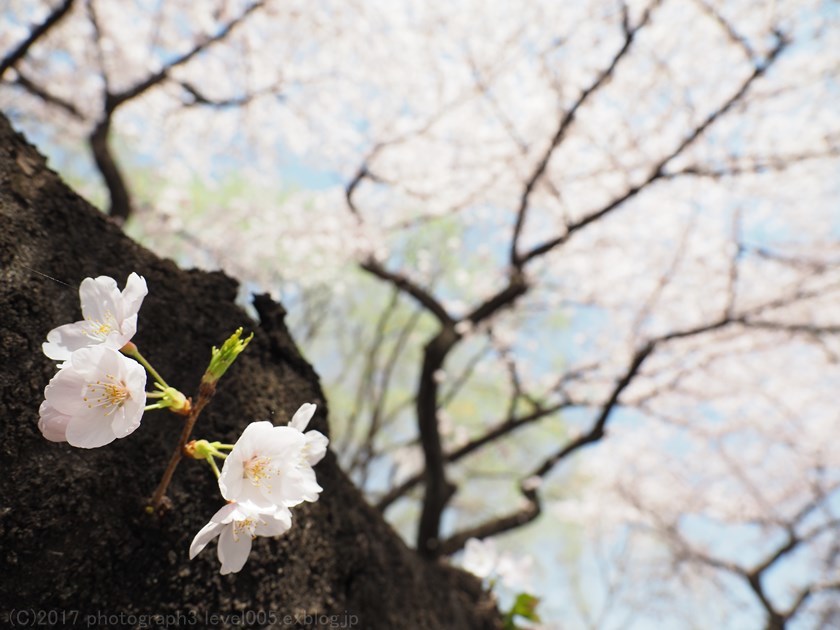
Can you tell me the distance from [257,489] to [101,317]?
39 cm

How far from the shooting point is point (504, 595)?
3.01 m

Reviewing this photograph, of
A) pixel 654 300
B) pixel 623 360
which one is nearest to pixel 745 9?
pixel 654 300

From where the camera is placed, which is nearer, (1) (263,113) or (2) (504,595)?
(2) (504,595)

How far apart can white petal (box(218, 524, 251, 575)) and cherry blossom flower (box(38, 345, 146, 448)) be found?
0.23 meters

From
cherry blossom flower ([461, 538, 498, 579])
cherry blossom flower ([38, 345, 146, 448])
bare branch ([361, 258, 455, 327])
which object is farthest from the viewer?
bare branch ([361, 258, 455, 327])

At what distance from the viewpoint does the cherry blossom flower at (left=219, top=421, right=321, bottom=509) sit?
2.76 feet

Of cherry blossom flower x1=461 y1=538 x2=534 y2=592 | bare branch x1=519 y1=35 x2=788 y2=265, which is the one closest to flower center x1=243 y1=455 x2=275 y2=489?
cherry blossom flower x1=461 y1=538 x2=534 y2=592

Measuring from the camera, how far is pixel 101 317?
888 mm

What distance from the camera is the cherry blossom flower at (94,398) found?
0.78 meters

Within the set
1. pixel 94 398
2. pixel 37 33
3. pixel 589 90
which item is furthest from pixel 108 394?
pixel 37 33

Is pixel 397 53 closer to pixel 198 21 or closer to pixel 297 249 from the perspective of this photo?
pixel 198 21

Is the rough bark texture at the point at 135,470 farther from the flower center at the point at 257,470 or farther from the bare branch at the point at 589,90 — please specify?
the bare branch at the point at 589,90

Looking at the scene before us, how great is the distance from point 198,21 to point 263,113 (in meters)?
2.11

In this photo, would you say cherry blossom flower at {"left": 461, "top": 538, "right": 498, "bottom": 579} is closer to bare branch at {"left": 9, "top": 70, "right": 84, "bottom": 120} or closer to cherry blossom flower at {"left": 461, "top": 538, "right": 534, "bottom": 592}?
cherry blossom flower at {"left": 461, "top": 538, "right": 534, "bottom": 592}
